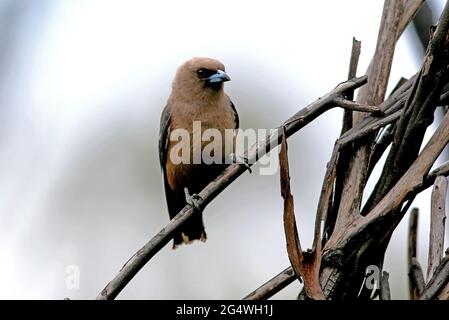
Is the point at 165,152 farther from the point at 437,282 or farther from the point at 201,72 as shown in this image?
the point at 437,282

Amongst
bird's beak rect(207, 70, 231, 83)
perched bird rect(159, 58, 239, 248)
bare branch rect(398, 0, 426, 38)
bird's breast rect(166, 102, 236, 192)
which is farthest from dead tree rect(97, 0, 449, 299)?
bird's beak rect(207, 70, 231, 83)

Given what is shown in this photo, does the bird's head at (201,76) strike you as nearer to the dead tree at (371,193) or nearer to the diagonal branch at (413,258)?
the dead tree at (371,193)

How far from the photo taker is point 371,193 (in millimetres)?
2119

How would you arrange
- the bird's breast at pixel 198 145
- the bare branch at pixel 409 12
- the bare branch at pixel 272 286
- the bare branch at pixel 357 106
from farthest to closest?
1. the bird's breast at pixel 198 145
2. the bare branch at pixel 409 12
3. the bare branch at pixel 357 106
4. the bare branch at pixel 272 286

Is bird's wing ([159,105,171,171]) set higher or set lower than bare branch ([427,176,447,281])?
higher

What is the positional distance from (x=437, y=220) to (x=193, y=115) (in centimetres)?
292

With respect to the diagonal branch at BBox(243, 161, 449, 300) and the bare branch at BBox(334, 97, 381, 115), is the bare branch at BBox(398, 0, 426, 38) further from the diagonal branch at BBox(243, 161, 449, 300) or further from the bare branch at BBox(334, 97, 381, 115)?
the diagonal branch at BBox(243, 161, 449, 300)

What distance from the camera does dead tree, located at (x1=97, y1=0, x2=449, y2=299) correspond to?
1.95 m

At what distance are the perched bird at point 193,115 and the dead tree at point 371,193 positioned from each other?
2.44 metres

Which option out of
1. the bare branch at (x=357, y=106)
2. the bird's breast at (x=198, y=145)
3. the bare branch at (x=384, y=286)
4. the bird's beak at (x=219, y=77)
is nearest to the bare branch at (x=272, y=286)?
the bare branch at (x=384, y=286)

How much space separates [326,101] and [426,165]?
0.43m

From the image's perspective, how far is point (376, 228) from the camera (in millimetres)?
1988

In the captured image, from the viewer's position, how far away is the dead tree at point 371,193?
195 centimetres

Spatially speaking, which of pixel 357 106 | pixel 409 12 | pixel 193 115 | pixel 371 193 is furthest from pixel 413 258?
pixel 193 115
